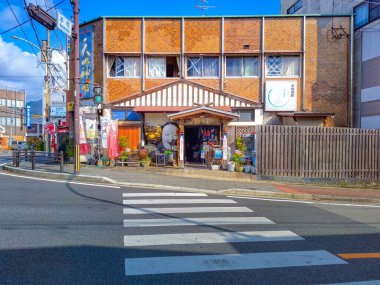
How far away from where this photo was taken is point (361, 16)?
2181 centimetres

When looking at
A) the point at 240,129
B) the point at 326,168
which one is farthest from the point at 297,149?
the point at 240,129

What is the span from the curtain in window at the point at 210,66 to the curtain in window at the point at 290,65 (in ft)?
12.3

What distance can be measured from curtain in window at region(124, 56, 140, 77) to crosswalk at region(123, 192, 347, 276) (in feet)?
40.3

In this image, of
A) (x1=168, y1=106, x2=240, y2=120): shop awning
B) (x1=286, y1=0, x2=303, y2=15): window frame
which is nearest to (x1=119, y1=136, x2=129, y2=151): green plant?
(x1=168, y1=106, x2=240, y2=120): shop awning

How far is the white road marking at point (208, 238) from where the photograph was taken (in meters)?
6.42

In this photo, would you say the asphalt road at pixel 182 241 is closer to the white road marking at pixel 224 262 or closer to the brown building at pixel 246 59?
the white road marking at pixel 224 262

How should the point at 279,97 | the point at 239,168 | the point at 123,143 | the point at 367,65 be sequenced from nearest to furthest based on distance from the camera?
the point at 239,168, the point at 123,143, the point at 367,65, the point at 279,97

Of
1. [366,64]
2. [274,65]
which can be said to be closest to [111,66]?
[274,65]

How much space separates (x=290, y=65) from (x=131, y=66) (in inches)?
353

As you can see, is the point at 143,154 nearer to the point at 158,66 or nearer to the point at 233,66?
the point at 158,66

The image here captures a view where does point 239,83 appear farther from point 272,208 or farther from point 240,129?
point 272,208

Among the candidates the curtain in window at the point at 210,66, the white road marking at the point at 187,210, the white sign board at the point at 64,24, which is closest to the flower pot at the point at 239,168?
the curtain in window at the point at 210,66

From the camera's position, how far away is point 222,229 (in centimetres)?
734

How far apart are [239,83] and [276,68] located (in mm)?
2284
